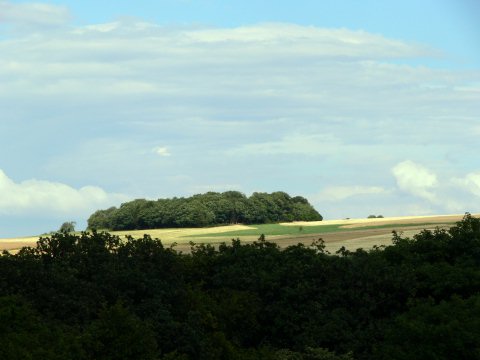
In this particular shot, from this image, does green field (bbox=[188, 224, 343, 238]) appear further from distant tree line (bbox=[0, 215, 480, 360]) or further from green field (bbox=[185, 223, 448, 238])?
distant tree line (bbox=[0, 215, 480, 360])

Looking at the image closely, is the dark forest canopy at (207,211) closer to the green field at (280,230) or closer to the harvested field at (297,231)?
the harvested field at (297,231)

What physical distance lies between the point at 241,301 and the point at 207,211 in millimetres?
83863

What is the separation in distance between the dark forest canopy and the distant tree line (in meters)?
76.6

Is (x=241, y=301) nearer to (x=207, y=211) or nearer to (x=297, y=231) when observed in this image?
(x=297, y=231)

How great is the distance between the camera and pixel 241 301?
27.7 metres

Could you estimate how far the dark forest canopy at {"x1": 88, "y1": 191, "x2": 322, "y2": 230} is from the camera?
4279 inches

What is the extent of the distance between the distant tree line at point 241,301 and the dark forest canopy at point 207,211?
76601 millimetres

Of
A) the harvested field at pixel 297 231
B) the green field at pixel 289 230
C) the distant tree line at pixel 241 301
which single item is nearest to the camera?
the distant tree line at pixel 241 301

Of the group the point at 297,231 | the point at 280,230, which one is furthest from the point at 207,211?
the point at 297,231

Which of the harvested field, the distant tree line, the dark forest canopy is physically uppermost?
the dark forest canopy

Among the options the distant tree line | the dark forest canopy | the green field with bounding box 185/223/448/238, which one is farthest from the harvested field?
the distant tree line

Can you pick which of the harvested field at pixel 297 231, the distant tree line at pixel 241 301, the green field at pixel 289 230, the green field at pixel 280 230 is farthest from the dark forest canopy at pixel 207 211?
the distant tree line at pixel 241 301

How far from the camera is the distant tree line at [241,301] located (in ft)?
73.6

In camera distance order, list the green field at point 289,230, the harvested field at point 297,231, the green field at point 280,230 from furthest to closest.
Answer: the green field at point 280,230 → the green field at point 289,230 → the harvested field at point 297,231
